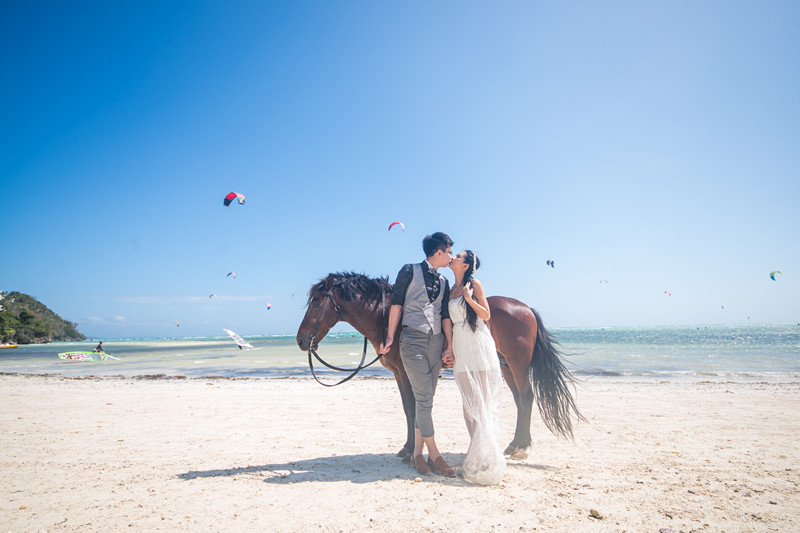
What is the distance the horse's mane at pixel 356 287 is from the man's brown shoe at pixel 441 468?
1.58m

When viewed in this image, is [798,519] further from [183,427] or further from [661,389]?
[661,389]

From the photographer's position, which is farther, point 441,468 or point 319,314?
point 319,314

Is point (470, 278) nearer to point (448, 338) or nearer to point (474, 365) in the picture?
point (448, 338)

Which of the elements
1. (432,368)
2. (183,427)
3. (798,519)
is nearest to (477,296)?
(432,368)

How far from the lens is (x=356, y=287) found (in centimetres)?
374

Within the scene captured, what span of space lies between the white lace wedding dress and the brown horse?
24.7 inches

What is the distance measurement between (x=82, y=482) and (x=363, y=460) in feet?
8.20

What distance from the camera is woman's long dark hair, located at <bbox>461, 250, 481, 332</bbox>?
3.25m

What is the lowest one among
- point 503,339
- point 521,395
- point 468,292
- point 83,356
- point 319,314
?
point 83,356

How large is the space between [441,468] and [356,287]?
72.9 inches

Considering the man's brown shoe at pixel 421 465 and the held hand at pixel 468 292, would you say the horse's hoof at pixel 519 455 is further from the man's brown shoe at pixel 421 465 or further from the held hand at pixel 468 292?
the held hand at pixel 468 292

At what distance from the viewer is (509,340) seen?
163 inches

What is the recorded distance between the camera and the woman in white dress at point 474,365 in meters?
3.10

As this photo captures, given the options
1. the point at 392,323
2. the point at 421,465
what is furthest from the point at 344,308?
the point at 421,465
